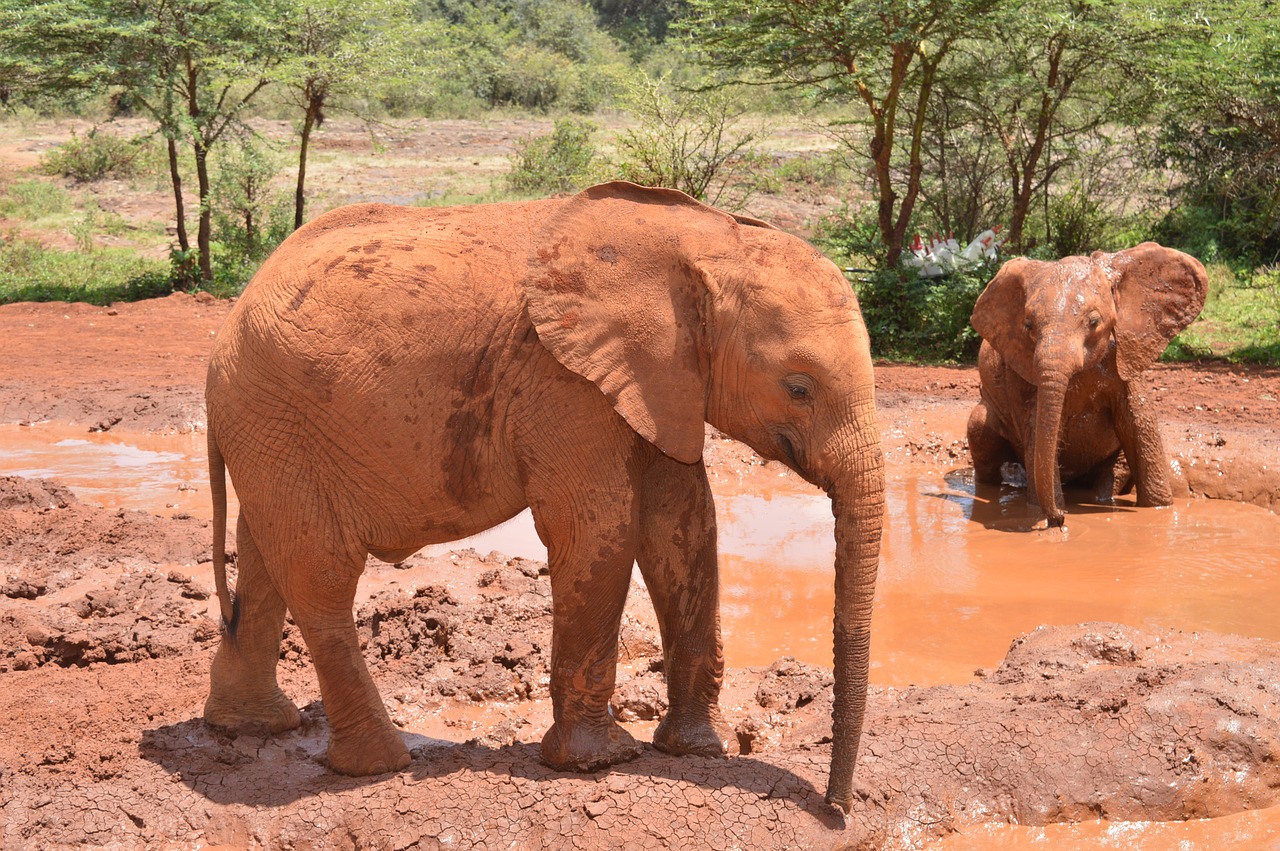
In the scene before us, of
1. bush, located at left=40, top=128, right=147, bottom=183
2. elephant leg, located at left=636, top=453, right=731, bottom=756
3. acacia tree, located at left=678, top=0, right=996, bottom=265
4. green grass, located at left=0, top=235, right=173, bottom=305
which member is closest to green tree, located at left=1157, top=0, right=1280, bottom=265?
acacia tree, located at left=678, top=0, right=996, bottom=265

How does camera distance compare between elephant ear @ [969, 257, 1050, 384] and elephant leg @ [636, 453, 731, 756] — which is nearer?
elephant leg @ [636, 453, 731, 756]

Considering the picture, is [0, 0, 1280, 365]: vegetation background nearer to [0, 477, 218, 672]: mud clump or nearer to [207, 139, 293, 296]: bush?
[207, 139, 293, 296]: bush

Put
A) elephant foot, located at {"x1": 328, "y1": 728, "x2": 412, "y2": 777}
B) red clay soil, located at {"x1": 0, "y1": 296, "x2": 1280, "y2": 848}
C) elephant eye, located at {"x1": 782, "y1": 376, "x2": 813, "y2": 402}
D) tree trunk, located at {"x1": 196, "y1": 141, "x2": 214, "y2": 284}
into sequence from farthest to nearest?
tree trunk, located at {"x1": 196, "y1": 141, "x2": 214, "y2": 284}, elephant foot, located at {"x1": 328, "y1": 728, "x2": 412, "y2": 777}, red clay soil, located at {"x1": 0, "y1": 296, "x2": 1280, "y2": 848}, elephant eye, located at {"x1": 782, "y1": 376, "x2": 813, "y2": 402}

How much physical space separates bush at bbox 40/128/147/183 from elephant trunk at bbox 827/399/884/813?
23.9m

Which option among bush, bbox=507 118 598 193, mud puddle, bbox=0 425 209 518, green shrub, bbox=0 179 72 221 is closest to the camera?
mud puddle, bbox=0 425 209 518

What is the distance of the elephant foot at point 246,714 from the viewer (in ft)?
17.1

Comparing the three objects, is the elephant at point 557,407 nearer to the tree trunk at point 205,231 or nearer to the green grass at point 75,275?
the tree trunk at point 205,231

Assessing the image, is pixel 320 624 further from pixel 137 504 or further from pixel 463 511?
pixel 137 504

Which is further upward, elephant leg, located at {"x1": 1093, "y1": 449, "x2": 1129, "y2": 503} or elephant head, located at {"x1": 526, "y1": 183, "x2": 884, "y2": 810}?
elephant head, located at {"x1": 526, "y1": 183, "x2": 884, "y2": 810}

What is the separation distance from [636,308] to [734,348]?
356 millimetres

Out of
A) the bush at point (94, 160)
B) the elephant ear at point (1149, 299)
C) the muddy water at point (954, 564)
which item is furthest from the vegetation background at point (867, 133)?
the muddy water at point (954, 564)

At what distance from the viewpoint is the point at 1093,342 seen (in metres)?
9.29

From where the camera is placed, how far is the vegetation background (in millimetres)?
14602

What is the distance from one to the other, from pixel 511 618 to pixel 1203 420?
25.1 ft
